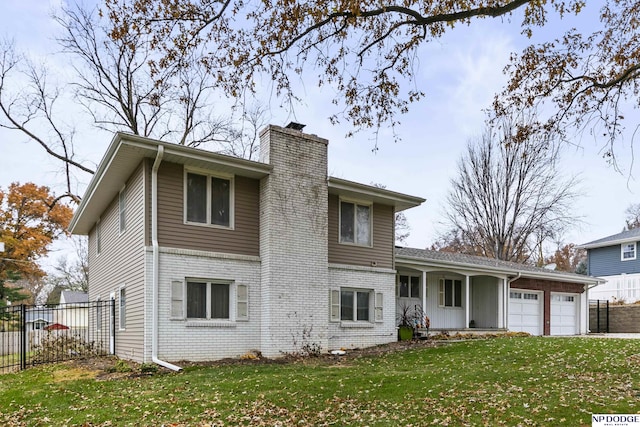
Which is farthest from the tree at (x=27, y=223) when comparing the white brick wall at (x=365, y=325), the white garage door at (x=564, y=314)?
the white garage door at (x=564, y=314)

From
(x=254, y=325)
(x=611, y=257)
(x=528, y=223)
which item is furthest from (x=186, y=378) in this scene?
(x=611, y=257)

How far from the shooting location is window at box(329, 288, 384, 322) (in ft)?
47.9

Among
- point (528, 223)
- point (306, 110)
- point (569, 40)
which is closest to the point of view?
point (306, 110)

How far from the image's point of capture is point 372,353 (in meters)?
13.7

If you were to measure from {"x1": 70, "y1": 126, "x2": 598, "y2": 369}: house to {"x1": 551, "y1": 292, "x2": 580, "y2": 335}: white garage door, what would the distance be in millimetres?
11226

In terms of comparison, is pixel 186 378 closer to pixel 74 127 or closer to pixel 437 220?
pixel 74 127

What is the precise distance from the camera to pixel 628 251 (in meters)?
30.5

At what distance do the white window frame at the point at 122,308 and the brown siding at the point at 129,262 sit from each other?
0.48 feet

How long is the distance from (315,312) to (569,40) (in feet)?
27.7

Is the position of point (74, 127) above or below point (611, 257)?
above

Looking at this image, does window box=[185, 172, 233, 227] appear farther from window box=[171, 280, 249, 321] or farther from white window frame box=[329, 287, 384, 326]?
white window frame box=[329, 287, 384, 326]

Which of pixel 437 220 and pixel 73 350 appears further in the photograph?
pixel 437 220

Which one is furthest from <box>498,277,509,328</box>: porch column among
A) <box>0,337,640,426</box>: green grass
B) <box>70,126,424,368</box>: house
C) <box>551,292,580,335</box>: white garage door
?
<box>0,337,640,426</box>: green grass

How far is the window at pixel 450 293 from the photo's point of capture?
2016 cm
